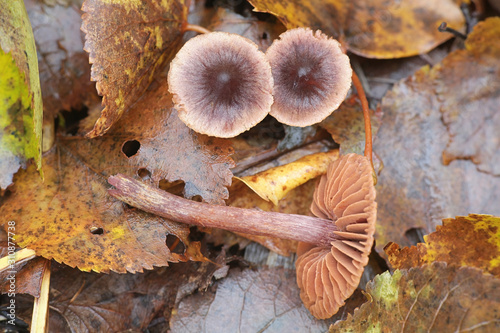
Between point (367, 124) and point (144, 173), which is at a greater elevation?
point (367, 124)

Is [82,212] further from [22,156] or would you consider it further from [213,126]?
[213,126]

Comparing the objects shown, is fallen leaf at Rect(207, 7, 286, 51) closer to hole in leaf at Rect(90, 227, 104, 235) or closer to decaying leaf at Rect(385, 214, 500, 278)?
hole in leaf at Rect(90, 227, 104, 235)

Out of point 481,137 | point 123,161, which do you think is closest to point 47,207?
point 123,161

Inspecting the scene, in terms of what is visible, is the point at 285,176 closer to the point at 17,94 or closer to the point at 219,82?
the point at 219,82

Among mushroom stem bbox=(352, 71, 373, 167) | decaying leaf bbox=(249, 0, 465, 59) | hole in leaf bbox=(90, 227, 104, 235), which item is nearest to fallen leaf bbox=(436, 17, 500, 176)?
decaying leaf bbox=(249, 0, 465, 59)

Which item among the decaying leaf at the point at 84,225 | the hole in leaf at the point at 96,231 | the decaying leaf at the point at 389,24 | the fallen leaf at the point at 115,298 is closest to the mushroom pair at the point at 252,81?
the decaying leaf at the point at 389,24

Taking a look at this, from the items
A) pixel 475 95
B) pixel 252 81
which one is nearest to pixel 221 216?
pixel 252 81
